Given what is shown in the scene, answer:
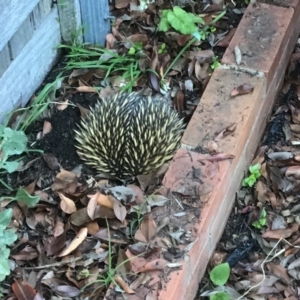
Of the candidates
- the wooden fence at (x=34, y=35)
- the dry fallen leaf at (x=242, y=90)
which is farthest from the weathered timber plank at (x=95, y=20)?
the dry fallen leaf at (x=242, y=90)

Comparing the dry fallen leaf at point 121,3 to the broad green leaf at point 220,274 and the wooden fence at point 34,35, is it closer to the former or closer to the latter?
the wooden fence at point 34,35

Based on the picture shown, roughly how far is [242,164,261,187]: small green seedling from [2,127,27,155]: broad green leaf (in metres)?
1.14

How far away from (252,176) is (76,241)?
0.98 metres

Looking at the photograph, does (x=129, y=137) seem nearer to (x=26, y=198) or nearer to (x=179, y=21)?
(x=26, y=198)

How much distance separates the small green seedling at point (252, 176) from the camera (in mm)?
3398

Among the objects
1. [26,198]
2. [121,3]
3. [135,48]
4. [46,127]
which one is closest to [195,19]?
[135,48]

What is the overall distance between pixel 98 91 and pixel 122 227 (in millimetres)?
968

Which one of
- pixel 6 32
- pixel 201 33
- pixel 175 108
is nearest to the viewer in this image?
pixel 6 32

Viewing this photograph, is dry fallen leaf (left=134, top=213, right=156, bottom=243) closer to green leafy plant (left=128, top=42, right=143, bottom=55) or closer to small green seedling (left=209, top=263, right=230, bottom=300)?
small green seedling (left=209, top=263, right=230, bottom=300)

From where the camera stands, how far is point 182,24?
368cm

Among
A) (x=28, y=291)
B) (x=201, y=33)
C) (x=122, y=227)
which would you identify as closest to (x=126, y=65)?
(x=201, y=33)

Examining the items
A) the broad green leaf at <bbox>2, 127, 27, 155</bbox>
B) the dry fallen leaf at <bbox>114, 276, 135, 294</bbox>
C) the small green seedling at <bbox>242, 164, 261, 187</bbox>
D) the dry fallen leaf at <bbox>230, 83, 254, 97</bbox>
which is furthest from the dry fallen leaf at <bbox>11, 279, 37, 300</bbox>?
the dry fallen leaf at <bbox>230, 83, 254, 97</bbox>

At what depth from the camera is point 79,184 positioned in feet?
10.5

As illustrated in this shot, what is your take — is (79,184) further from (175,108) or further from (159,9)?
(159,9)
